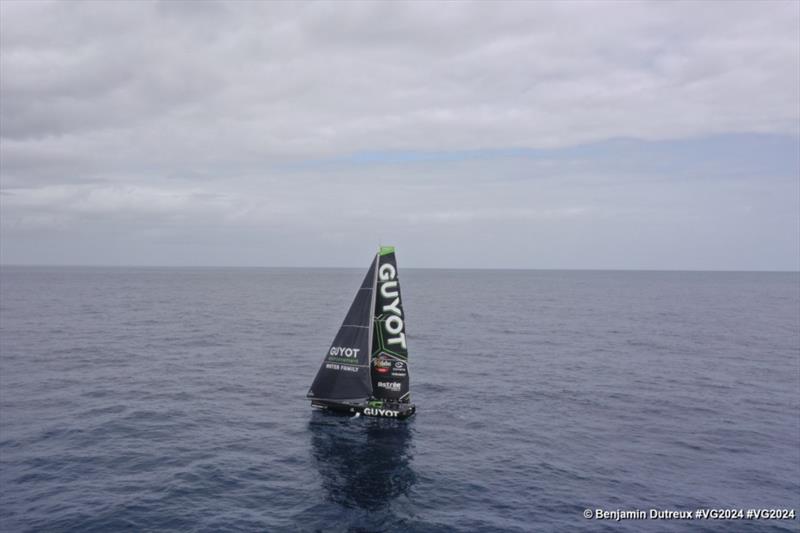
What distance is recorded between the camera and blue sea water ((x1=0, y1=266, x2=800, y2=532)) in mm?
32500

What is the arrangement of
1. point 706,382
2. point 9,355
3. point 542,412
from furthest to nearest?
1. point 9,355
2. point 706,382
3. point 542,412

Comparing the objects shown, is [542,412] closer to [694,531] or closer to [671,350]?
[694,531]

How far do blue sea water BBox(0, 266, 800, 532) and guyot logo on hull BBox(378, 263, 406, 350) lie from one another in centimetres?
809

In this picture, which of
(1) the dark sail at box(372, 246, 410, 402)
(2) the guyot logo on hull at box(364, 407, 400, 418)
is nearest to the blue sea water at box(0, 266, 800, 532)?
(2) the guyot logo on hull at box(364, 407, 400, 418)

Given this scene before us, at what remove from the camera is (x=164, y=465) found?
38.1m

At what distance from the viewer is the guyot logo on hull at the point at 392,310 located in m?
50.5

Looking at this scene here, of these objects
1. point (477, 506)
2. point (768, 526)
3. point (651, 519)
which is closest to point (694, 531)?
point (651, 519)

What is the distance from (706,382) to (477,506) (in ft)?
156

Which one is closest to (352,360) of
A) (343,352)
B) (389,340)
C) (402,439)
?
(343,352)

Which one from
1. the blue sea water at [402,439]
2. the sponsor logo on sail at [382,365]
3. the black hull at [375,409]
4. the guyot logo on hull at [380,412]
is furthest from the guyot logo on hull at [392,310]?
the blue sea water at [402,439]

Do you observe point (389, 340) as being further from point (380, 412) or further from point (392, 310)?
point (380, 412)

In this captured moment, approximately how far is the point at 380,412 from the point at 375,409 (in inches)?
22.3

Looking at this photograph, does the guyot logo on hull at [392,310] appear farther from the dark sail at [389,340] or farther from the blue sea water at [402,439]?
the blue sea water at [402,439]

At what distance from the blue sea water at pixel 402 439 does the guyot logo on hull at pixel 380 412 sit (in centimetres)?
77
